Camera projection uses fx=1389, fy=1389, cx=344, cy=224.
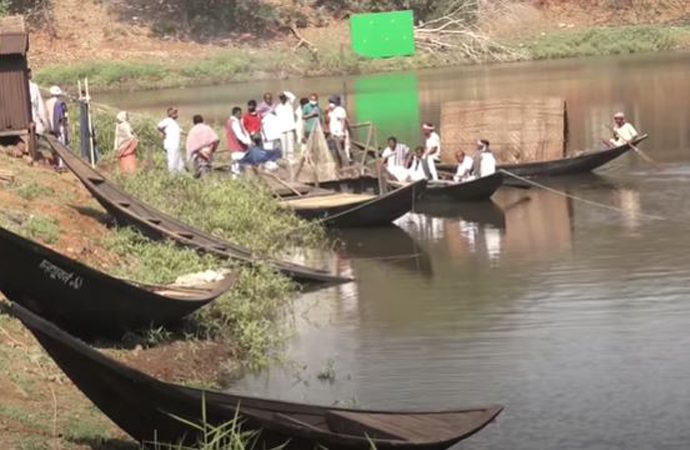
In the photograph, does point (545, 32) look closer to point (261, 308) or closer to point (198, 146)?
point (198, 146)

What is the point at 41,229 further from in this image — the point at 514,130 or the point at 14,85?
the point at 514,130

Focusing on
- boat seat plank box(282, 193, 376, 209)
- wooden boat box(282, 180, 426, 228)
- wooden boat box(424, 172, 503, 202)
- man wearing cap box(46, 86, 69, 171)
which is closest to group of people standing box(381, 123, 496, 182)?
wooden boat box(424, 172, 503, 202)

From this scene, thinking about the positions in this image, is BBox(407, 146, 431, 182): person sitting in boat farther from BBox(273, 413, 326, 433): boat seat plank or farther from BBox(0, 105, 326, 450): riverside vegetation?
BBox(273, 413, 326, 433): boat seat plank

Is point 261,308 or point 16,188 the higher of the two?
point 16,188

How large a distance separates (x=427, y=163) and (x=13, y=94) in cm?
674

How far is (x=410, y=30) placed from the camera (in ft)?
167

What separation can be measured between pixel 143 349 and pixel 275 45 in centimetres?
4236

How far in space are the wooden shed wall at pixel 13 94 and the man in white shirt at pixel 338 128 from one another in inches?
219

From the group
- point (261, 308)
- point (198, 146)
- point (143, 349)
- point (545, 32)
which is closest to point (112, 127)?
point (198, 146)

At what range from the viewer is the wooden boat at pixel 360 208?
19.9 m

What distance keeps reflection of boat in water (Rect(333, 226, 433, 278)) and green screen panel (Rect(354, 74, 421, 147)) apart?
905 centimetres

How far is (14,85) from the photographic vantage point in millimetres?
20109

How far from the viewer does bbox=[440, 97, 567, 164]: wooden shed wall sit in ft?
83.5

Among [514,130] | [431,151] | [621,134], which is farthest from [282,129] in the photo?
[621,134]
